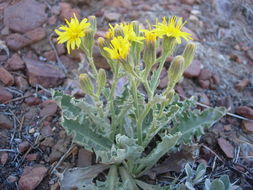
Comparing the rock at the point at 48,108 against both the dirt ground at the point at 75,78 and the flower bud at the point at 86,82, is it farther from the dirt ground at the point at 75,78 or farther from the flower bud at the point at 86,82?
the flower bud at the point at 86,82

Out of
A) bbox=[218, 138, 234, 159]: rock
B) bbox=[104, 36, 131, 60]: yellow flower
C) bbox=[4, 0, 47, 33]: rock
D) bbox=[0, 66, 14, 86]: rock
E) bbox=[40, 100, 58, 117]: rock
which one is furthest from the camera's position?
bbox=[4, 0, 47, 33]: rock

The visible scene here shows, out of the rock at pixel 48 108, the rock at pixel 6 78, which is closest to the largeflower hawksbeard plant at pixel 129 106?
the rock at pixel 48 108

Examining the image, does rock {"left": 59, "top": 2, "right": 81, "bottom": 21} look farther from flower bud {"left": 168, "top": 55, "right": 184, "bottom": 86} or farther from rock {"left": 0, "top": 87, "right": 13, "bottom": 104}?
flower bud {"left": 168, "top": 55, "right": 184, "bottom": 86}

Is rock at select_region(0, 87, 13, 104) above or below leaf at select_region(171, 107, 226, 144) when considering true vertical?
below

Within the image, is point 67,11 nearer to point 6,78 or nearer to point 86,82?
point 6,78

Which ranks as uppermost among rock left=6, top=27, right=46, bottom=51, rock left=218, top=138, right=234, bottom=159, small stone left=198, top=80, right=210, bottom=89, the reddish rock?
rock left=6, top=27, right=46, bottom=51

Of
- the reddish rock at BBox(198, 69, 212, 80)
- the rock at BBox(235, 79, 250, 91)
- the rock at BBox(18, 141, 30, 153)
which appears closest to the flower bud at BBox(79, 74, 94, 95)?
the rock at BBox(18, 141, 30, 153)

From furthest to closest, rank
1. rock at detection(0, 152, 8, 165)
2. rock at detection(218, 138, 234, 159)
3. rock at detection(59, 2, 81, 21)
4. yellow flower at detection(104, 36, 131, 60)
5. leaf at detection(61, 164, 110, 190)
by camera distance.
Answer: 1. rock at detection(59, 2, 81, 21)
2. rock at detection(218, 138, 234, 159)
3. rock at detection(0, 152, 8, 165)
4. leaf at detection(61, 164, 110, 190)
5. yellow flower at detection(104, 36, 131, 60)
